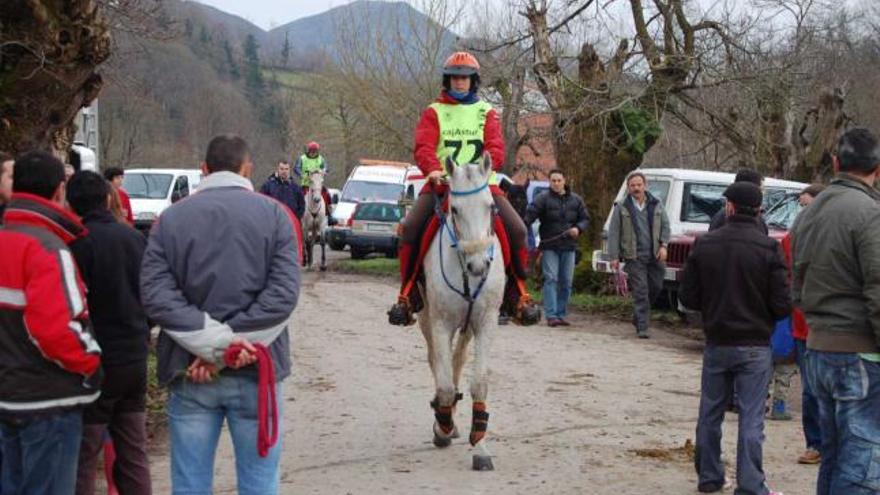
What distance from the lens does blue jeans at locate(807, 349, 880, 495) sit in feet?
20.4

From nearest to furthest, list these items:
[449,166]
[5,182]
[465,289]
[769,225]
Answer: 1. [5,182]
2. [449,166]
3. [465,289]
4. [769,225]

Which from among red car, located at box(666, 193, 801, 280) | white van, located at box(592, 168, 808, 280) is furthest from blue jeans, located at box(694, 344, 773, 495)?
white van, located at box(592, 168, 808, 280)

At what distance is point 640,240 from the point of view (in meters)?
16.5

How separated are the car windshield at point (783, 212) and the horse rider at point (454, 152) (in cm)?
818

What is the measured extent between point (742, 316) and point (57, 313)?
441 cm

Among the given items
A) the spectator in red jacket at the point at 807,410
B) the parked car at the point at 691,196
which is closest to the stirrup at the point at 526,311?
the spectator in red jacket at the point at 807,410

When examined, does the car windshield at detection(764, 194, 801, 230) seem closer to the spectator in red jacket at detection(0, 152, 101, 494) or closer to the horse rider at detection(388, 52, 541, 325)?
the horse rider at detection(388, 52, 541, 325)

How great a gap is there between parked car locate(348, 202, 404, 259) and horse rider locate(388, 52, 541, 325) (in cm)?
2116

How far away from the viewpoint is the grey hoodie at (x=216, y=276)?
5426 mm

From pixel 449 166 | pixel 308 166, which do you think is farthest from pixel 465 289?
pixel 308 166

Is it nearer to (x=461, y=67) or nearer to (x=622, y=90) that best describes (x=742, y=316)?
(x=461, y=67)

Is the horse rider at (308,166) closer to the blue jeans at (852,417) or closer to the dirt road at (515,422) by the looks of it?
the dirt road at (515,422)

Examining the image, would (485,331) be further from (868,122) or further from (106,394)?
(868,122)

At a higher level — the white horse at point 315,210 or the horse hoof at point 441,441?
the white horse at point 315,210
